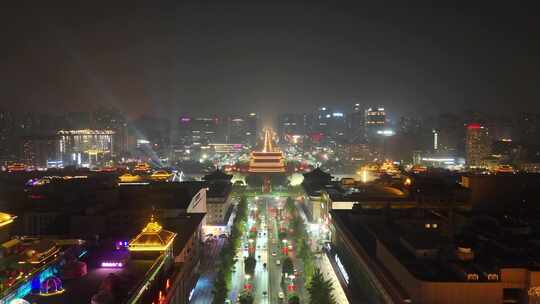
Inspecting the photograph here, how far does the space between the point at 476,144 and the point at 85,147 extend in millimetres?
40371

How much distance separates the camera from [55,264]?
859cm

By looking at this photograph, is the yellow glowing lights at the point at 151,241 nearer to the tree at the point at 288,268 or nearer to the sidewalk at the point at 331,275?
the sidewalk at the point at 331,275

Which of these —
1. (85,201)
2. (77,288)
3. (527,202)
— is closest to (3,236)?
(77,288)

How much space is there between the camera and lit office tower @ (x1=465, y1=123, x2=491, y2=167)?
46.1 metres

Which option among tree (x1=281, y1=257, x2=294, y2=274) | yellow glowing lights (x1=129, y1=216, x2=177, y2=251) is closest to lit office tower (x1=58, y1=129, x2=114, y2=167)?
tree (x1=281, y1=257, x2=294, y2=274)

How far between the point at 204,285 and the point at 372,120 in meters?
61.4

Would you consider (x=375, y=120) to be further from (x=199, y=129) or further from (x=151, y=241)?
(x=151, y=241)

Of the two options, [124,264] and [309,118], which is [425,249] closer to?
[124,264]

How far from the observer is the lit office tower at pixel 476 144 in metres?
46.1

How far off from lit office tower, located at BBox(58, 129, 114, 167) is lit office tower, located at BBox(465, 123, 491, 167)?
36527mm

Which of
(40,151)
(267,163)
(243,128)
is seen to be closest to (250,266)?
(267,163)

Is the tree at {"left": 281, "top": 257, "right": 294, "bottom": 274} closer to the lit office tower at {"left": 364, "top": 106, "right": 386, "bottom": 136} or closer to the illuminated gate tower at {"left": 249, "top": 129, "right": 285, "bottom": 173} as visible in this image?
the illuminated gate tower at {"left": 249, "top": 129, "right": 285, "bottom": 173}

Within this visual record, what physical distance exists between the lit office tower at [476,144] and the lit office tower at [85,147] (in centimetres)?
3653

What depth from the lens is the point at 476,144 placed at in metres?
47.3
